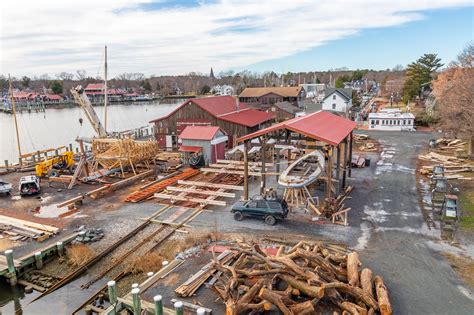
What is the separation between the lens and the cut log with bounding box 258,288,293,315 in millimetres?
10898

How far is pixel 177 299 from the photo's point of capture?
40.5 feet

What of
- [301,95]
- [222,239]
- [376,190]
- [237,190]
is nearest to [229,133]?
[237,190]

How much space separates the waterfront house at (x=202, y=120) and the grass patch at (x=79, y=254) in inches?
966

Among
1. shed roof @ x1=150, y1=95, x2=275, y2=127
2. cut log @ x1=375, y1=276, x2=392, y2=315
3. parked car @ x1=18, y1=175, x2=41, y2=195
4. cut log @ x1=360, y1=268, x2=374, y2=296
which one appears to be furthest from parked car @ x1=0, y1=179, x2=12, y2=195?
cut log @ x1=375, y1=276, x2=392, y2=315

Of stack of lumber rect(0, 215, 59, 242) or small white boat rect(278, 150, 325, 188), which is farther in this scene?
small white boat rect(278, 150, 325, 188)

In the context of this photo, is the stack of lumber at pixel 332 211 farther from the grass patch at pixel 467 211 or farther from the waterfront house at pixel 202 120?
the waterfront house at pixel 202 120

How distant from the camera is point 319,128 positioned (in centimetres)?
2317

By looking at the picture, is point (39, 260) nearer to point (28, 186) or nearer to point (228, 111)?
point (28, 186)

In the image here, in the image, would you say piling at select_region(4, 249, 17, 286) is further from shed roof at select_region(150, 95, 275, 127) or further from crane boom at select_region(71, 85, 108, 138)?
shed roof at select_region(150, 95, 275, 127)

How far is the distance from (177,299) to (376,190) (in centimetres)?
1809

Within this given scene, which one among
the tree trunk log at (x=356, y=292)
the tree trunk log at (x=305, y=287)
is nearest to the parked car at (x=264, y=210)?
the tree trunk log at (x=305, y=287)

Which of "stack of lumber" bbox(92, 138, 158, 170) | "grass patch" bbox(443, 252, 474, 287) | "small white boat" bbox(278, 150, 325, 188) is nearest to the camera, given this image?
"grass patch" bbox(443, 252, 474, 287)

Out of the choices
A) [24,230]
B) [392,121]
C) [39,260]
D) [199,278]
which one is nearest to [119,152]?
[24,230]

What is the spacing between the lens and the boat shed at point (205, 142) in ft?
107
